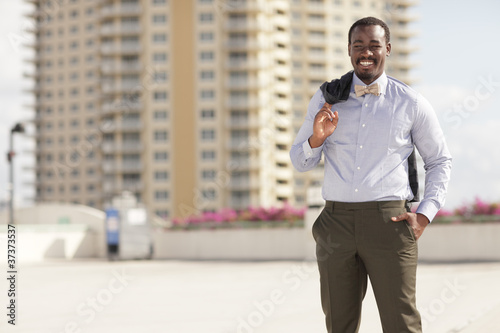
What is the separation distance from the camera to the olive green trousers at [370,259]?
3.33m

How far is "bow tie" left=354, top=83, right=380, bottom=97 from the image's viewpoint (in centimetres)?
346

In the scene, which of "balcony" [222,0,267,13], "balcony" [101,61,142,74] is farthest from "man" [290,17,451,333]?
"balcony" [101,61,142,74]

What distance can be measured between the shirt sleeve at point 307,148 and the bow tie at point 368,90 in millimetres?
190

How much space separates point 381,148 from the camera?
3.41 meters

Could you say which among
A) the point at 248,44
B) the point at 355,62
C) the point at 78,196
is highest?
the point at 248,44

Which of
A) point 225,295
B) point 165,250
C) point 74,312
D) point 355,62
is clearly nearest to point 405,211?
point 355,62

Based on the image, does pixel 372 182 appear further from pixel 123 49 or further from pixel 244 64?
pixel 123 49

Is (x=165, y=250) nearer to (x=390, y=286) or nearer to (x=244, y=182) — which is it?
(x=390, y=286)

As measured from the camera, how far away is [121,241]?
89.2 ft

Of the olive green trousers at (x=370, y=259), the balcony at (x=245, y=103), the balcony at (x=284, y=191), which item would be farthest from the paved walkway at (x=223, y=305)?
the balcony at (x=284, y=191)

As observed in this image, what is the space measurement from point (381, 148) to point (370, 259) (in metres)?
0.53

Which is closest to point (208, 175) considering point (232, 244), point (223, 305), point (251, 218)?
point (232, 244)

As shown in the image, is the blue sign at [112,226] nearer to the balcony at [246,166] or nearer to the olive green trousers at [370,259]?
the olive green trousers at [370,259]

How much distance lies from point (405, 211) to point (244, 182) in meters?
77.6
